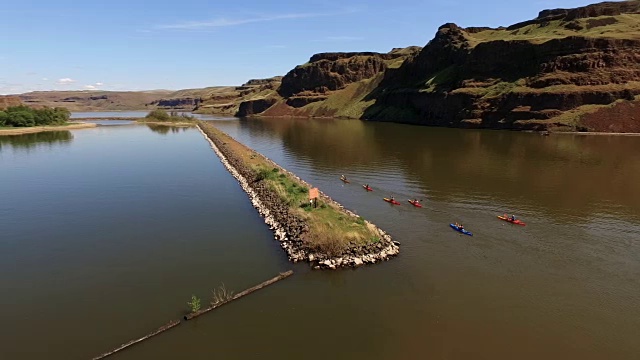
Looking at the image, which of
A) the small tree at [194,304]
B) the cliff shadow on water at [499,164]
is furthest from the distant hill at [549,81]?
the small tree at [194,304]

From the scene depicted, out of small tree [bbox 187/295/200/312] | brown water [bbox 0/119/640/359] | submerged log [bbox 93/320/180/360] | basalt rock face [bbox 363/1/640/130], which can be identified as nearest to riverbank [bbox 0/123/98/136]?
brown water [bbox 0/119/640/359]

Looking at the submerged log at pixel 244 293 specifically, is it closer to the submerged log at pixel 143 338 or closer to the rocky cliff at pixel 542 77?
the submerged log at pixel 143 338

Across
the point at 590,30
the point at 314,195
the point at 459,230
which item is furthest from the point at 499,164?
the point at 590,30

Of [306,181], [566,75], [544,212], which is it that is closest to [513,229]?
[544,212]

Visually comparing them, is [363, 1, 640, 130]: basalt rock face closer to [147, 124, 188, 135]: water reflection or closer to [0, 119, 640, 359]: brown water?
[0, 119, 640, 359]: brown water

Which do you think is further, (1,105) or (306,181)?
(1,105)

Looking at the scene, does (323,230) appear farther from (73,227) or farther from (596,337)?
(73,227)
